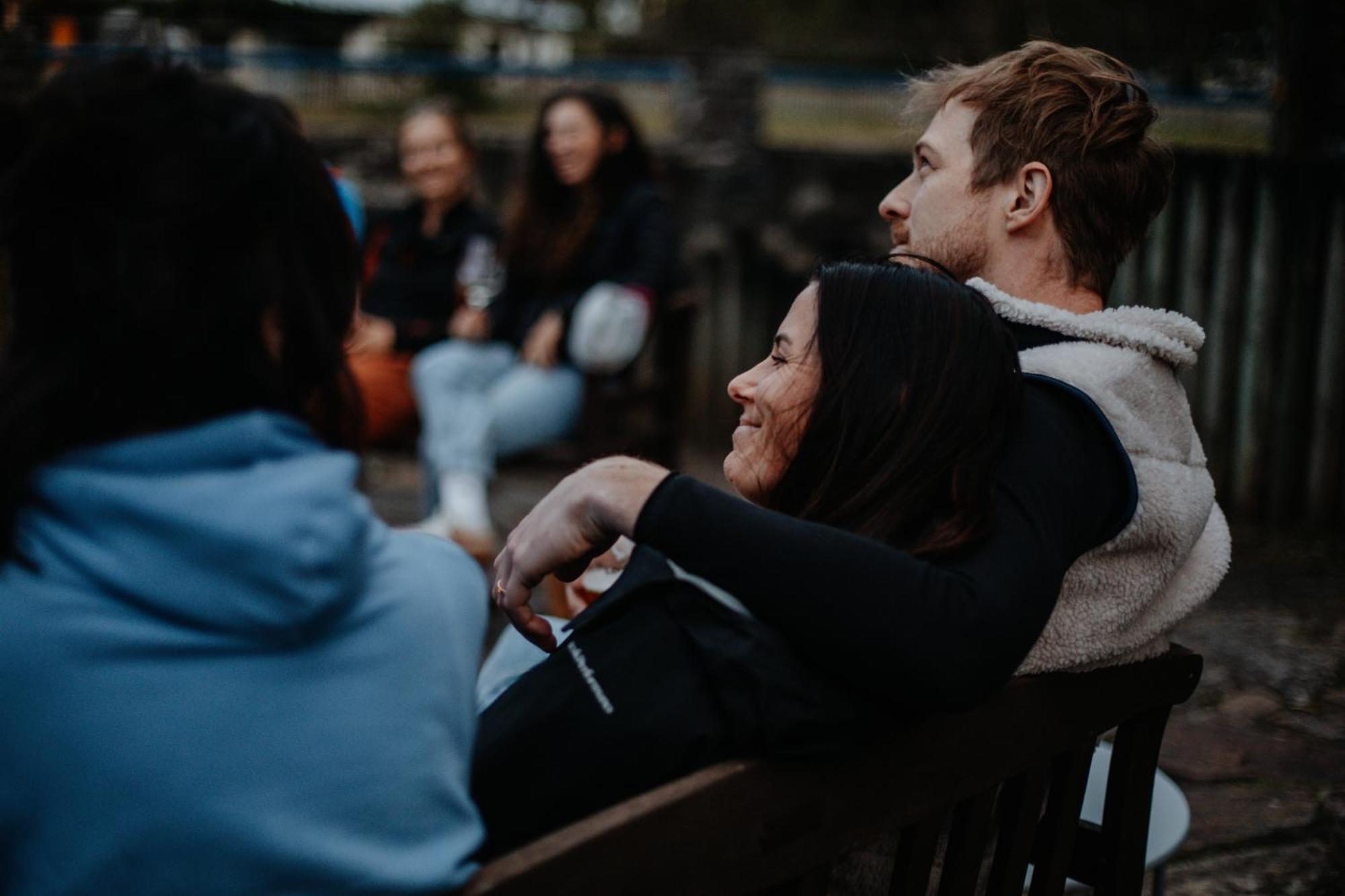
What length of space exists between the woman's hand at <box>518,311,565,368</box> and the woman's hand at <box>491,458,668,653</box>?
3.24 m

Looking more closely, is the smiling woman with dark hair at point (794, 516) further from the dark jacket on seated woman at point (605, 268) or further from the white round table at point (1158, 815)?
the dark jacket on seated woman at point (605, 268)

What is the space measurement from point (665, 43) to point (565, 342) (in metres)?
20.2

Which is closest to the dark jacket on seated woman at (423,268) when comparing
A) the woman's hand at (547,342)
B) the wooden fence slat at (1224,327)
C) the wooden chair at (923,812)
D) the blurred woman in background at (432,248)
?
the blurred woman in background at (432,248)

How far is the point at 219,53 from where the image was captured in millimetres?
10742

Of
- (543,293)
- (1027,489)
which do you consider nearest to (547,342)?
(543,293)

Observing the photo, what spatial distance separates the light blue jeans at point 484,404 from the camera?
469cm

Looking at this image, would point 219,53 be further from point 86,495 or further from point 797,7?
point 797,7

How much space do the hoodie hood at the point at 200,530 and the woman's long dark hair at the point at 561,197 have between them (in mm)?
3984

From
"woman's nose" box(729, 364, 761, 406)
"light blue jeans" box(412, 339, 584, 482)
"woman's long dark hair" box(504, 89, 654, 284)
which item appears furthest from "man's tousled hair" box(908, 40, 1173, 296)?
"woman's long dark hair" box(504, 89, 654, 284)

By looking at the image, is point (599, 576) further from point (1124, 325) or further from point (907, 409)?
point (1124, 325)

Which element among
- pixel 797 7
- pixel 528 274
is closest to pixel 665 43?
pixel 797 7

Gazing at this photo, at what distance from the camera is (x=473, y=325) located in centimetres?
501

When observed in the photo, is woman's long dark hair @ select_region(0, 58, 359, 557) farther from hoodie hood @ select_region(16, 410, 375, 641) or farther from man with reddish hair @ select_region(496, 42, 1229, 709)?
man with reddish hair @ select_region(496, 42, 1229, 709)

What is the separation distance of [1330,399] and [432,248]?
3584mm
